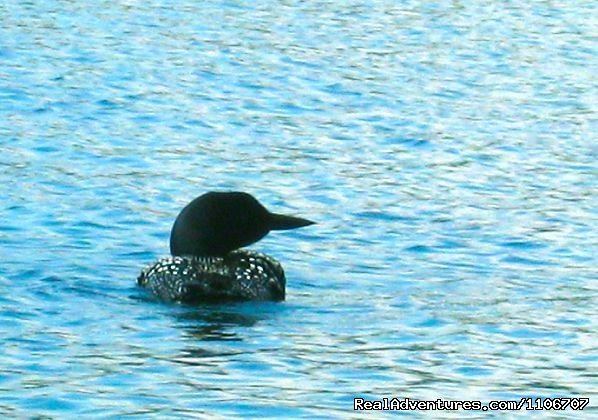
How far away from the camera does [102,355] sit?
1112 centimetres

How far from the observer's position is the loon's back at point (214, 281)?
40.8 ft

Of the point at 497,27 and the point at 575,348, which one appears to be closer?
the point at 575,348

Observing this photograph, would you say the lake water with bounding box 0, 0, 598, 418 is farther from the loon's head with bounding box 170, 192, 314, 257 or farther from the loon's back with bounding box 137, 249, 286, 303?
the loon's head with bounding box 170, 192, 314, 257

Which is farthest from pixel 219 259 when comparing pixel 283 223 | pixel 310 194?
pixel 310 194

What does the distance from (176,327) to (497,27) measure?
591 inches

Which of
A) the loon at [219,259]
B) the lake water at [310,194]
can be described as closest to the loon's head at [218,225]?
the loon at [219,259]

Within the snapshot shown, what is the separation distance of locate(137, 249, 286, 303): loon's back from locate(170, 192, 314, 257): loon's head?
0.91ft

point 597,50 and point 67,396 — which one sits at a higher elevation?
point 67,396

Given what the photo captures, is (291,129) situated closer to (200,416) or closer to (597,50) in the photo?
(597,50)

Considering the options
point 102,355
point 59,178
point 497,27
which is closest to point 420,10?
point 497,27

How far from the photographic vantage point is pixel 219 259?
12.8 metres

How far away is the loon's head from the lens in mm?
12906

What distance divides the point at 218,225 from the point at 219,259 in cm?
20

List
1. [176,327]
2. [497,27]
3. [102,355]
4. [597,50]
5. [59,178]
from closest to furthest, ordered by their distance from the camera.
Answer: [102,355] < [176,327] < [59,178] < [597,50] < [497,27]
